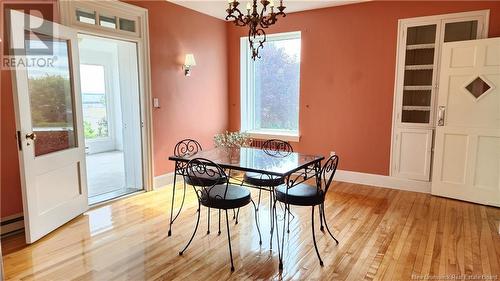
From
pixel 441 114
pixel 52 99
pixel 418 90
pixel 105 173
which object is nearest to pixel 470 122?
pixel 441 114

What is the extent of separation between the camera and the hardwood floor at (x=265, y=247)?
243 cm

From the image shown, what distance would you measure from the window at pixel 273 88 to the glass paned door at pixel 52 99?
121 inches

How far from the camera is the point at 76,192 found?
3.45m

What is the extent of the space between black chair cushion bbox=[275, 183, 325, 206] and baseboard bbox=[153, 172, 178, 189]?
237 centimetres

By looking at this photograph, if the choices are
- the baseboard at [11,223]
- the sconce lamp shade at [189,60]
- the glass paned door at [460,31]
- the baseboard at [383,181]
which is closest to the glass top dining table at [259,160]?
the baseboard at [11,223]

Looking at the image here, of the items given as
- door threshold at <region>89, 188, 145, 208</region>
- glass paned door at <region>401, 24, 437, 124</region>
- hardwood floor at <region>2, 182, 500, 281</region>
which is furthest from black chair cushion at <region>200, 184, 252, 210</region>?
glass paned door at <region>401, 24, 437, 124</region>

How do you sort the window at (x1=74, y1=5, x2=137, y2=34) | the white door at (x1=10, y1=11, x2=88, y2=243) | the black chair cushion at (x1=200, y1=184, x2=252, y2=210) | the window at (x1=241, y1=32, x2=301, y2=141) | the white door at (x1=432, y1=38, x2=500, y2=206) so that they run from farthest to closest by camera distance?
the window at (x1=241, y1=32, x2=301, y2=141) < the white door at (x1=432, y1=38, x2=500, y2=206) < the window at (x1=74, y1=5, x2=137, y2=34) < the white door at (x1=10, y1=11, x2=88, y2=243) < the black chair cushion at (x1=200, y1=184, x2=252, y2=210)

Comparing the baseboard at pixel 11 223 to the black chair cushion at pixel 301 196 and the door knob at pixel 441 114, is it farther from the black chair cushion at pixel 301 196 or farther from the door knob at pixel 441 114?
the door knob at pixel 441 114

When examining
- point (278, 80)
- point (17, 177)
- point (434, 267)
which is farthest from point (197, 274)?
point (278, 80)

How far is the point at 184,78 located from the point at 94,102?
3.93 metres

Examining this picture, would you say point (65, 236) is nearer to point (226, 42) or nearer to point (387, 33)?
point (226, 42)

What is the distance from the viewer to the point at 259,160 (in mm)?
2910

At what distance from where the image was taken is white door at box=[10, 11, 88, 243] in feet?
9.15

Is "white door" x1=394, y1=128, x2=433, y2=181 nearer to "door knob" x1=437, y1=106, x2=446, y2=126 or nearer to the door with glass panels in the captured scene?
the door with glass panels
